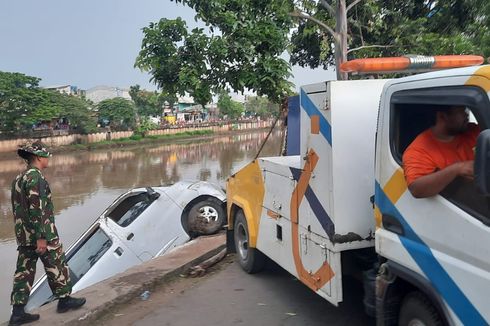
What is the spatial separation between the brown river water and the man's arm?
482cm

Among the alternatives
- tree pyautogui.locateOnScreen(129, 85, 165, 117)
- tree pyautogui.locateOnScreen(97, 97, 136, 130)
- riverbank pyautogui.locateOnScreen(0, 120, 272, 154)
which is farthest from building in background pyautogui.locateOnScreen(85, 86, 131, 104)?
tree pyautogui.locateOnScreen(97, 97, 136, 130)

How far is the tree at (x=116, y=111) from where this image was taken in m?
55.7

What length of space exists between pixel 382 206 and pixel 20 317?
3.21 metres

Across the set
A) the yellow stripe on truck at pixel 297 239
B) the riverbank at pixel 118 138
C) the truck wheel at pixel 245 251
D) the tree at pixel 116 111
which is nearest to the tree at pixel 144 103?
the riverbank at pixel 118 138

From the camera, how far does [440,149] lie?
2.50 metres

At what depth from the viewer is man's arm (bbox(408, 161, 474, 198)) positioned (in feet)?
7.28

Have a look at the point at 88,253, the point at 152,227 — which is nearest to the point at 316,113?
the point at 152,227

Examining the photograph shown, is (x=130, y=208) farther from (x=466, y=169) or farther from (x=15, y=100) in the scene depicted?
(x=15, y=100)

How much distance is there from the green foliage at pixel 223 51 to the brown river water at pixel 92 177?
123cm

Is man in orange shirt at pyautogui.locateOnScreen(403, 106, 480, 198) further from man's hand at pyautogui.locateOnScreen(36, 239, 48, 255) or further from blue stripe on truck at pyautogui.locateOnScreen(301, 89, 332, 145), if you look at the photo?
man's hand at pyautogui.locateOnScreen(36, 239, 48, 255)

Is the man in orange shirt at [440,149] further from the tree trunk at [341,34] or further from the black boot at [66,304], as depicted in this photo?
the tree trunk at [341,34]

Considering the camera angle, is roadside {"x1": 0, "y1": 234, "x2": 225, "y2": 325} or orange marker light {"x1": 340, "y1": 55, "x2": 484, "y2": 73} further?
roadside {"x1": 0, "y1": 234, "x2": 225, "y2": 325}

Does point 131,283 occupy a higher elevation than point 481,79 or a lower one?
lower

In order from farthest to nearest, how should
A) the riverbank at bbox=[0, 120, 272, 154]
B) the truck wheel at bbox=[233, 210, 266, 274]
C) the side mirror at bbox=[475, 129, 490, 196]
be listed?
1. the riverbank at bbox=[0, 120, 272, 154]
2. the truck wheel at bbox=[233, 210, 266, 274]
3. the side mirror at bbox=[475, 129, 490, 196]
